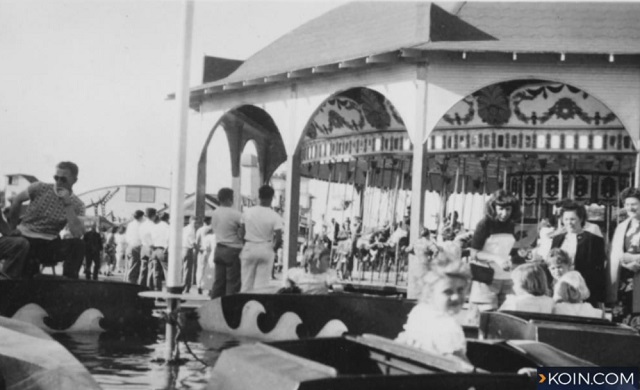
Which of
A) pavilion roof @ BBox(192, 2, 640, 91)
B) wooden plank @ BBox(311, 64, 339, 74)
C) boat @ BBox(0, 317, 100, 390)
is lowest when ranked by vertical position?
boat @ BBox(0, 317, 100, 390)

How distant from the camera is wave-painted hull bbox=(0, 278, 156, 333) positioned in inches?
281

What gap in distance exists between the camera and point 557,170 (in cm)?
1878

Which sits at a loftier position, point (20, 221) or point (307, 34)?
point (307, 34)

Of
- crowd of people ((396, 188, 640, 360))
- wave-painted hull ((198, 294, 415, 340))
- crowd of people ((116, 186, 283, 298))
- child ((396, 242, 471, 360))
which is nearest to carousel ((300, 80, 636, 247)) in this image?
crowd of people ((116, 186, 283, 298))

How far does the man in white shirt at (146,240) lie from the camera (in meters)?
14.4

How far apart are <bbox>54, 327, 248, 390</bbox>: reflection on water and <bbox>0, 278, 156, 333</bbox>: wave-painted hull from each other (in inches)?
4.9

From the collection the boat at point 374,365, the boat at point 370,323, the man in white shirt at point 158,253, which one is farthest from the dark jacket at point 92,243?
the boat at point 374,365

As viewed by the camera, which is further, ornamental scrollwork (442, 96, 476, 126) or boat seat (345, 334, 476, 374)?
ornamental scrollwork (442, 96, 476, 126)

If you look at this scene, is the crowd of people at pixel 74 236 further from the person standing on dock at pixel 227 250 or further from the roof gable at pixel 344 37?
the roof gable at pixel 344 37

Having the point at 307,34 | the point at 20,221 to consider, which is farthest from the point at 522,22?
the point at 20,221

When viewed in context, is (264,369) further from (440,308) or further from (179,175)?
(179,175)

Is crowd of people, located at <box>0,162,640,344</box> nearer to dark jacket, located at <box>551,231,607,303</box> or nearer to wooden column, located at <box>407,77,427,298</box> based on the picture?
dark jacket, located at <box>551,231,607,303</box>

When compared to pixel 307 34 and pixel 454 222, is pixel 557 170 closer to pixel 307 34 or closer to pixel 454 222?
pixel 454 222

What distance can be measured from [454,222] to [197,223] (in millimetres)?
5328
